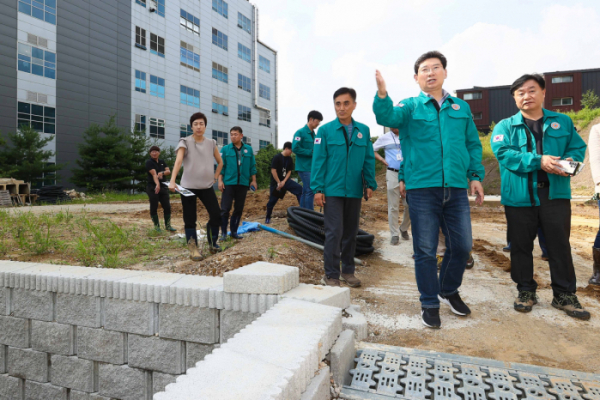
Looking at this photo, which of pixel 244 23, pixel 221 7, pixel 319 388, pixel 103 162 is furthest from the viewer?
pixel 244 23

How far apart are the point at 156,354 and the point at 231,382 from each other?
6.28ft

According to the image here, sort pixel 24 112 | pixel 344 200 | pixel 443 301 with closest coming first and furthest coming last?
pixel 443 301
pixel 344 200
pixel 24 112

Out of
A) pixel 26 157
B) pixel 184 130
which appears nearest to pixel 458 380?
pixel 26 157

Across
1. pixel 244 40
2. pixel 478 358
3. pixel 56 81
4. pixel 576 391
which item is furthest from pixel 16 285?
pixel 244 40

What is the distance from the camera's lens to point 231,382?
134 cm

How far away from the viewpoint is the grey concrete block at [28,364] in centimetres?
352

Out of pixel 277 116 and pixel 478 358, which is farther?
pixel 277 116

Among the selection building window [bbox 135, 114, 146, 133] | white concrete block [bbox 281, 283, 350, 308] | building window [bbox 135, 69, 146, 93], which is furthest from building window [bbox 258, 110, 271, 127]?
white concrete block [bbox 281, 283, 350, 308]

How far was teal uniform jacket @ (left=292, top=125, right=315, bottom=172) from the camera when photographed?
20.2 feet

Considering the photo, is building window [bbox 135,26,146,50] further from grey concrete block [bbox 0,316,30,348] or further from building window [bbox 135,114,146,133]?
grey concrete block [bbox 0,316,30,348]

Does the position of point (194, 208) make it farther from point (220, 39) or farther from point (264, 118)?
point (264, 118)

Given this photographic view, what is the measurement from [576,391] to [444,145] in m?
1.69

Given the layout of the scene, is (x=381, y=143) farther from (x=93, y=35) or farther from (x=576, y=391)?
(x=93, y=35)

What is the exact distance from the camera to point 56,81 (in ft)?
74.9
